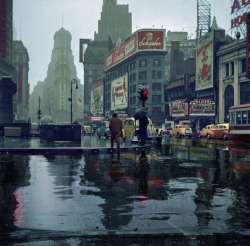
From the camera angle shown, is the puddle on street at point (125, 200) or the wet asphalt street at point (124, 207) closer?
the wet asphalt street at point (124, 207)

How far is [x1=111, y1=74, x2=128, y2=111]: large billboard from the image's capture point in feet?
378

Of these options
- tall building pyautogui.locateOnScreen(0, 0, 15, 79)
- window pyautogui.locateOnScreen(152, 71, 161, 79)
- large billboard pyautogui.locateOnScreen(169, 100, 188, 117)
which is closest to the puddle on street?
large billboard pyautogui.locateOnScreen(169, 100, 188, 117)

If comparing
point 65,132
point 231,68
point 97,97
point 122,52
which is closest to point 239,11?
point 231,68

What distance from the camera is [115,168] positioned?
43.0 feet

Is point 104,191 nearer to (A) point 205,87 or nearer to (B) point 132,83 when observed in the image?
(A) point 205,87

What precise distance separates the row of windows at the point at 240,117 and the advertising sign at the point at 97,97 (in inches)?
4389

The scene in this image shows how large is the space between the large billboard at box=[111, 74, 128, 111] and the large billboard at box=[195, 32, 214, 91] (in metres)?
42.1

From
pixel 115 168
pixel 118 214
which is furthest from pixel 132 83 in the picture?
pixel 118 214

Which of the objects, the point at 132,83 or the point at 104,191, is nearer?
the point at 104,191

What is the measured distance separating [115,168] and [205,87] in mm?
60353

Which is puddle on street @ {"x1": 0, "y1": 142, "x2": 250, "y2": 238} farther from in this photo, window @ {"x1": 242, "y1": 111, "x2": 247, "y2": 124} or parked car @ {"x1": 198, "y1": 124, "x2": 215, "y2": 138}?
parked car @ {"x1": 198, "y1": 124, "x2": 215, "y2": 138}

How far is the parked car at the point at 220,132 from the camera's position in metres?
42.9

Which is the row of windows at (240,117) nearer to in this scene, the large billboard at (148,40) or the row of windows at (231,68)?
the row of windows at (231,68)

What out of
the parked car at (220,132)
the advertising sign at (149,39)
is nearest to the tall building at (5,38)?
the advertising sign at (149,39)
